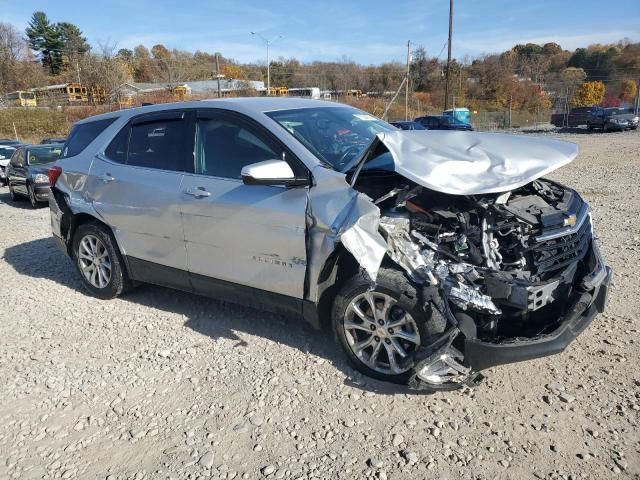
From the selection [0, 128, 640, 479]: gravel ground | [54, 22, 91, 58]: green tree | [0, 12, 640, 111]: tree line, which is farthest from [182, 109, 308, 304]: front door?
[54, 22, 91, 58]: green tree

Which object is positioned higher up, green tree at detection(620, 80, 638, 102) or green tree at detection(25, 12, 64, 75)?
green tree at detection(25, 12, 64, 75)

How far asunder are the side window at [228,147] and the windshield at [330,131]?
0.72 ft

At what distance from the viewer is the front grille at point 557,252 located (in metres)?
3.10

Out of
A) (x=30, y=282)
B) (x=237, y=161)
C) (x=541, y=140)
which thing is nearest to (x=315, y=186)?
(x=237, y=161)

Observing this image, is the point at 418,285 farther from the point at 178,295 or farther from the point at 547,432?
the point at 178,295

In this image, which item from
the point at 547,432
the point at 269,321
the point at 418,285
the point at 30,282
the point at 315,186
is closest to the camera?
the point at 547,432

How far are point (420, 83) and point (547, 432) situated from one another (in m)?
77.9

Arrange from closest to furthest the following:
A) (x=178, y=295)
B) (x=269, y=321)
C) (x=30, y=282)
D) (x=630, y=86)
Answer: (x=269, y=321), (x=178, y=295), (x=30, y=282), (x=630, y=86)

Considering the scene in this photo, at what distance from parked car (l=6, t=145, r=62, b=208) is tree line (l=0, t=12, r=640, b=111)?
1545 inches

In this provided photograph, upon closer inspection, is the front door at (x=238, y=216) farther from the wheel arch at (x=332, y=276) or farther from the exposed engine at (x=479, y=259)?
the exposed engine at (x=479, y=259)

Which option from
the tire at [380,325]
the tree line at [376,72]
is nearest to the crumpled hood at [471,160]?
the tire at [380,325]

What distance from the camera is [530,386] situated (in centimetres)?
322

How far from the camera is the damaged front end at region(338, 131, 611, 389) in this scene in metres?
2.91

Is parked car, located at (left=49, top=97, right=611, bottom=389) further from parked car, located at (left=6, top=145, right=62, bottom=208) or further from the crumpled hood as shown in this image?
parked car, located at (left=6, top=145, right=62, bottom=208)
